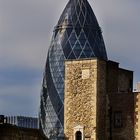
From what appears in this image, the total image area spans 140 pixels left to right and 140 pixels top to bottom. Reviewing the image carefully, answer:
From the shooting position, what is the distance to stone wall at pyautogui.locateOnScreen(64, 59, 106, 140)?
6238 cm

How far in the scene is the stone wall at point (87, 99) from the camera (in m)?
62.4

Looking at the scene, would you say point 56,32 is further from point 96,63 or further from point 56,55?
point 96,63

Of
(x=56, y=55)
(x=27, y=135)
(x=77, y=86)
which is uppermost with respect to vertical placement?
(x=56, y=55)

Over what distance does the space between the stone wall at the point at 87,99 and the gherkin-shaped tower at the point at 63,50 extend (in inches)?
471

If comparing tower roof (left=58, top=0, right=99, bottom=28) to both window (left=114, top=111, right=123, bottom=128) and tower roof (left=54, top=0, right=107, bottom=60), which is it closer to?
tower roof (left=54, top=0, right=107, bottom=60)

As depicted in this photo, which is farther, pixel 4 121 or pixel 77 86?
pixel 77 86

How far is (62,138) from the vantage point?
216 ft

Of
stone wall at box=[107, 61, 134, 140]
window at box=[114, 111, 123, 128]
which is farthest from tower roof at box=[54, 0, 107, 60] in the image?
window at box=[114, 111, 123, 128]

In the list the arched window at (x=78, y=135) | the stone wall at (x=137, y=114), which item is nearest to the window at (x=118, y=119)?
the stone wall at (x=137, y=114)

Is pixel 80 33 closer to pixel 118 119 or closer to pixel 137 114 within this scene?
pixel 118 119

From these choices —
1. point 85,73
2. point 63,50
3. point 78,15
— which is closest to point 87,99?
point 85,73

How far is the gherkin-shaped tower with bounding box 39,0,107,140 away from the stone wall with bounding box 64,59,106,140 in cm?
1195

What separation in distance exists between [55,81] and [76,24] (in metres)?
7.27

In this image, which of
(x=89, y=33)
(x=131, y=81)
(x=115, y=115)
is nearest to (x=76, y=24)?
(x=89, y=33)
